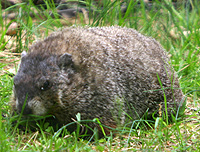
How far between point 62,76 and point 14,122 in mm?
1031

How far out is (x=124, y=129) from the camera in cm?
393

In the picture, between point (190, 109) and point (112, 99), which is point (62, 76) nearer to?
Result: point (112, 99)

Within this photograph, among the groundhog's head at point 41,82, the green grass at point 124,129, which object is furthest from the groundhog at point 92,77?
the green grass at point 124,129

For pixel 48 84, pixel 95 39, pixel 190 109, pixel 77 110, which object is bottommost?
pixel 190 109

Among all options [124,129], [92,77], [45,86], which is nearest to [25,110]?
[45,86]

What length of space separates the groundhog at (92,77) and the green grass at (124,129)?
274 millimetres

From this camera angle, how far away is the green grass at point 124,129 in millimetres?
3229

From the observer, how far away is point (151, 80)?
4.27 meters

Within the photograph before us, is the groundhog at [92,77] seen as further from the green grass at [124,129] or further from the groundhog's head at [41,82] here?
the green grass at [124,129]

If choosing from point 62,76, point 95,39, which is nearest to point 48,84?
point 62,76

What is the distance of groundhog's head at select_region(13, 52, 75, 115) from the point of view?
3.30m

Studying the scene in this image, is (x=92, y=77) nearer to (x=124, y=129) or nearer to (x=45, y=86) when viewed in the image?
Result: (x=45, y=86)

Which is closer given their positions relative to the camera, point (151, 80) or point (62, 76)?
point (62, 76)

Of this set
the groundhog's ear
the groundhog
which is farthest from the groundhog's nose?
the groundhog's ear
